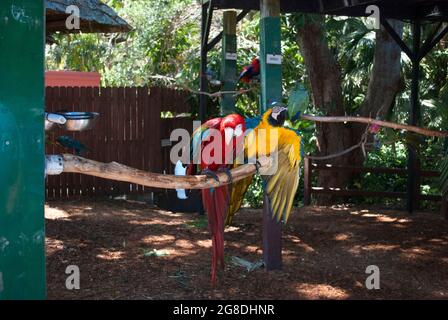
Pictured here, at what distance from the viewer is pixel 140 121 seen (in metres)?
9.14

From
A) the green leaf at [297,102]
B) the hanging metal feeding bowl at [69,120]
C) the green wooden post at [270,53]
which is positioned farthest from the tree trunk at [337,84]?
the hanging metal feeding bowl at [69,120]

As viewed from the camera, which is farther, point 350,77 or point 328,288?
point 350,77

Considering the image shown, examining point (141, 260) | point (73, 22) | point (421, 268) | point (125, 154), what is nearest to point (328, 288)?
point (421, 268)

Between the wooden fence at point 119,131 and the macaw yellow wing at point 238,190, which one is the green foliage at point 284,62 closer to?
the wooden fence at point 119,131

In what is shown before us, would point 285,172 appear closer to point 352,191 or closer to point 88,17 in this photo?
point 88,17

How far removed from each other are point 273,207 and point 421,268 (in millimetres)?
1906

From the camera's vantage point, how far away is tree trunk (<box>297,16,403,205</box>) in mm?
9352

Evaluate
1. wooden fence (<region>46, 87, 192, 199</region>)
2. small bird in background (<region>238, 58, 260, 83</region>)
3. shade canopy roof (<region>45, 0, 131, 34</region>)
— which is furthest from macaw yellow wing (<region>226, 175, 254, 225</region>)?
wooden fence (<region>46, 87, 192, 199</region>)

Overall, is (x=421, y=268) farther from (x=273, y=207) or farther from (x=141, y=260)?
(x=141, y=260)

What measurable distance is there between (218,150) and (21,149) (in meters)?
1.62

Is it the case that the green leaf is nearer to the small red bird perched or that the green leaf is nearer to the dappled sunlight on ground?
the small red bird perched

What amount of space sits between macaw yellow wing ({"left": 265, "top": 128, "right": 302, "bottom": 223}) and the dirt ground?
79 centimetres

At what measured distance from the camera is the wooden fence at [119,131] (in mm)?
8930

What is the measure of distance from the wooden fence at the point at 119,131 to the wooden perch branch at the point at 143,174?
5200 millimetres
